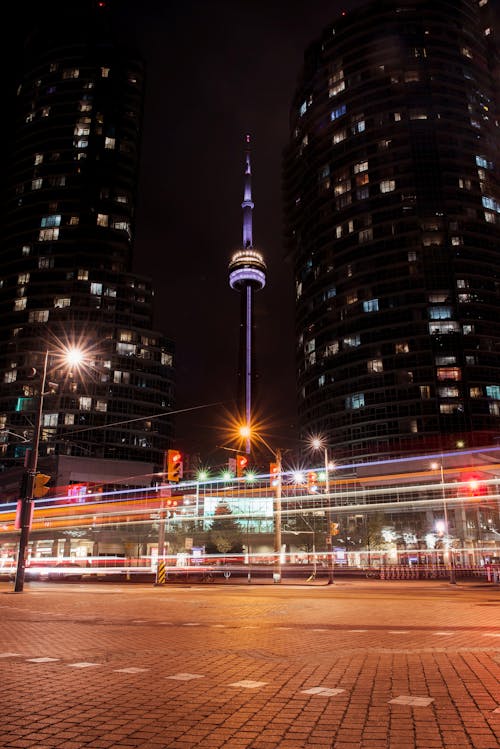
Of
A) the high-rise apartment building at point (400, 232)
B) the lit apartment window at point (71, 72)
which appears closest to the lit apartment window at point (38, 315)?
the high-rise apartment building at point (400, 232)

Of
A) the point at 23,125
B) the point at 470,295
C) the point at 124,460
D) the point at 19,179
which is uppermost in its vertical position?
the point at 23,125

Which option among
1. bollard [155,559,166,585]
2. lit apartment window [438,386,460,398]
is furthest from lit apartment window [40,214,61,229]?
bollard [155,559,166,585]

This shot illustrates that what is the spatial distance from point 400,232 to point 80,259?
208ft

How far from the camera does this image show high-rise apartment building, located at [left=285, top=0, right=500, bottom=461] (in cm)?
10075

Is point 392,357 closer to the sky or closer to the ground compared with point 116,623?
closer to the sky

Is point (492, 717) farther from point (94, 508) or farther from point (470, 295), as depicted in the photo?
point (470, 295)

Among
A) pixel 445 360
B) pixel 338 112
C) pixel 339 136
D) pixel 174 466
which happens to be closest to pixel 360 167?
pixel 339 136

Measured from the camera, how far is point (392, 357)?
4075 inches

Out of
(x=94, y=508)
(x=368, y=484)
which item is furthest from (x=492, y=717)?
(x=94, y=508)

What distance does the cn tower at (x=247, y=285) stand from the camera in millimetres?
127062

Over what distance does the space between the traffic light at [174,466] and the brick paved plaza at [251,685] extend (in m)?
15.5

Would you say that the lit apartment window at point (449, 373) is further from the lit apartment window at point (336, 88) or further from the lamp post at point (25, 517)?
the lamp post at point (25, 517)

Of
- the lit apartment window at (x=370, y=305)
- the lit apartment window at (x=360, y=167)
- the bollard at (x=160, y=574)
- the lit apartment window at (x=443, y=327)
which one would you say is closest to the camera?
the bollard at (x=160, y=574)

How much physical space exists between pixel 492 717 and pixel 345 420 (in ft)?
339
